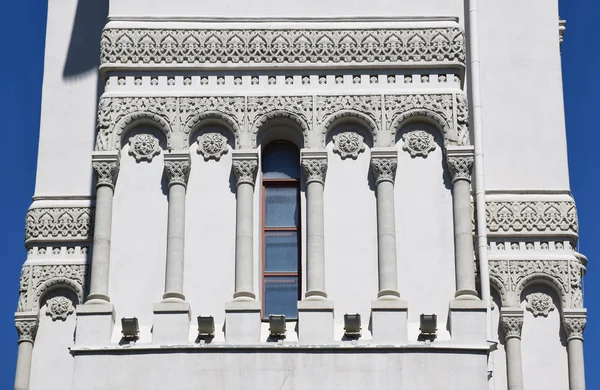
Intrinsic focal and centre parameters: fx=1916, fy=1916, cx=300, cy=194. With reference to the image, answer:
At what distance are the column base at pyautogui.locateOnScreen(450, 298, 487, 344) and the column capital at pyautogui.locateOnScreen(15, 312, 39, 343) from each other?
8.51 meters

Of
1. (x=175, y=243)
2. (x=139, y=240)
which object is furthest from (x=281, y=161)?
(x=139, y=240)

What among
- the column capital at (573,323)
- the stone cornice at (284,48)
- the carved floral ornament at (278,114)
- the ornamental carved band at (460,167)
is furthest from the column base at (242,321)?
the column capital at (573,323)

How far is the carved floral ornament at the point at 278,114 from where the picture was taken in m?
35.5

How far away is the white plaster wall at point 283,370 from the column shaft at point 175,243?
1408 millimetres

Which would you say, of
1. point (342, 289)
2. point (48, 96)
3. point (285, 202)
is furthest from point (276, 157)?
point (48, 96)

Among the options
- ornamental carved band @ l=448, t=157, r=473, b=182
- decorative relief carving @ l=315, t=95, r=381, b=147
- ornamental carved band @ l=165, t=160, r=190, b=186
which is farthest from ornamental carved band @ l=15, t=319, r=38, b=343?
ornamental carved band @ l=448, t=157, r=473, b=182

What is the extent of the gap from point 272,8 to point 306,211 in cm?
420

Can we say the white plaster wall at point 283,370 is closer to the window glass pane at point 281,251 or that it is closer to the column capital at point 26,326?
the window glass pane at point 281,251

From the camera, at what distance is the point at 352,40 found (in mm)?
36250

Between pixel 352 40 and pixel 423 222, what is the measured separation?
3907 mm

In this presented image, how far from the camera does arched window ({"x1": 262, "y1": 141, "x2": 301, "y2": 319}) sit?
34875 millimetres

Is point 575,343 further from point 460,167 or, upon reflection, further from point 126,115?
point 126,115

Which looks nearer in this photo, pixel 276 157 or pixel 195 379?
pixel 195 379

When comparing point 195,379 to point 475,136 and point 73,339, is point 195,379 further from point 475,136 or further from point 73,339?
point 475,136
